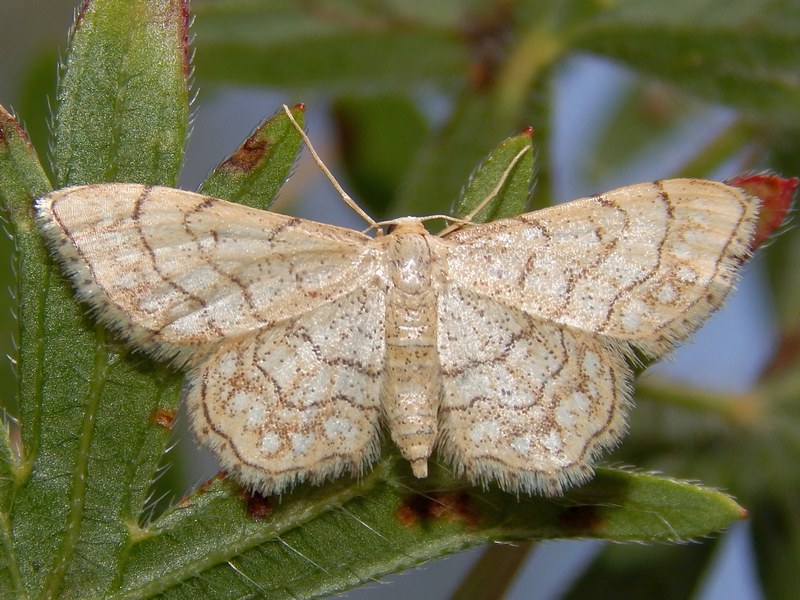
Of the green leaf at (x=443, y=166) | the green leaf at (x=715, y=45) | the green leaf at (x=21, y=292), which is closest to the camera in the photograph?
the green leaf at (x=21, y=292)

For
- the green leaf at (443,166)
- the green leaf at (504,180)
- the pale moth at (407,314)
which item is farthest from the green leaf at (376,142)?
the green leaf at (504,180)

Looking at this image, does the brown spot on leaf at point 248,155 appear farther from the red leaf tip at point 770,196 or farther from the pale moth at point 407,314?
the red leaf tip at point 770,196

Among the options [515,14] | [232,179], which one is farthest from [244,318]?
[515,14]

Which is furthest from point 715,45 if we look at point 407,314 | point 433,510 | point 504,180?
point 433,510

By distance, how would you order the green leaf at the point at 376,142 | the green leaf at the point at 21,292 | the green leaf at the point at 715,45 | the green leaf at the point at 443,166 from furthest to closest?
the green leaf at the point at 376,142 → the green leaf at the point at 443,166 → the green leaf at the point at 715,45 → the green leaf at the point at 21,292

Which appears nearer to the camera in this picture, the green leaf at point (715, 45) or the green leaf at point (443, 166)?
the green leaf at point (715, 45)

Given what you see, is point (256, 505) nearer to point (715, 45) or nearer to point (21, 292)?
point (21, 292)

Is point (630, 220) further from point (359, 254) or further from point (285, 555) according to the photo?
point (285, 555)
